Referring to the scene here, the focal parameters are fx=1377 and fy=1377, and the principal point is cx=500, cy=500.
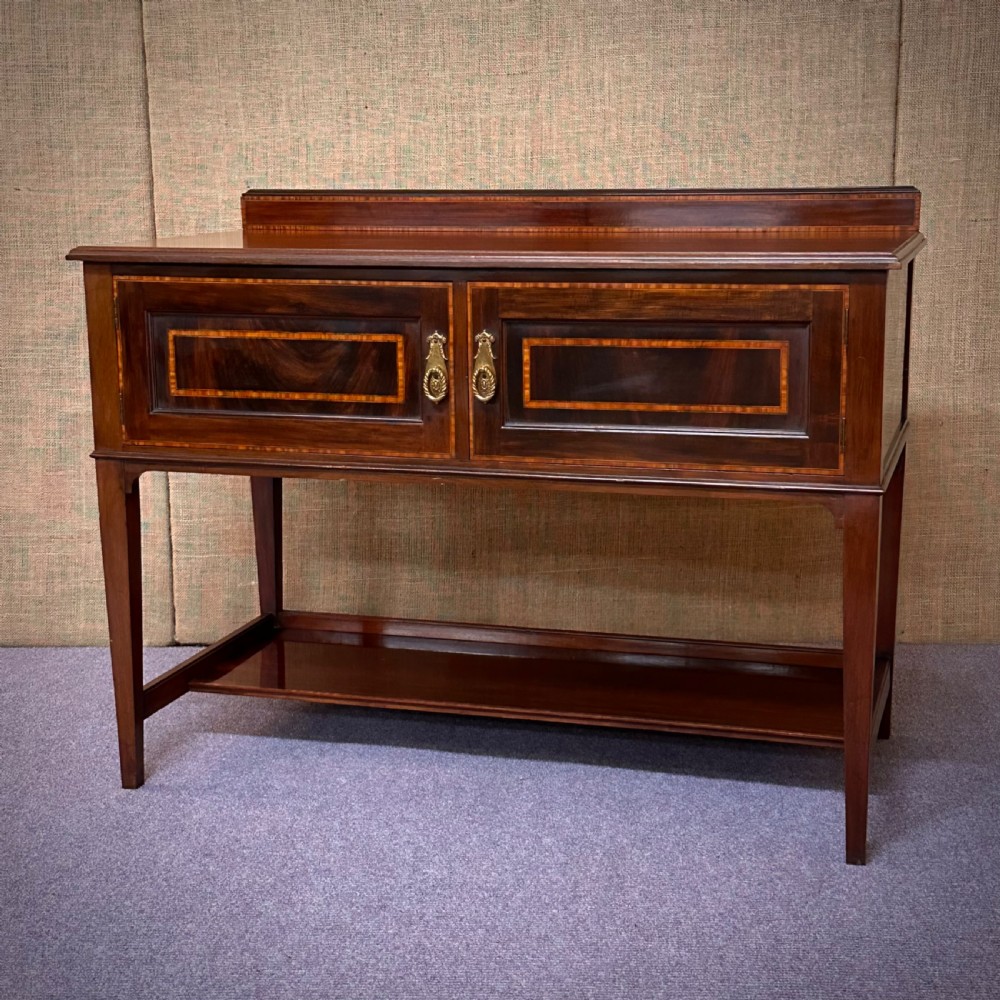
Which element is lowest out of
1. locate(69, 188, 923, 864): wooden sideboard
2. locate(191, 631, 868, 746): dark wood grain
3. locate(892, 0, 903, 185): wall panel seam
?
locate(191, 631, 868, 746): dark wood grain

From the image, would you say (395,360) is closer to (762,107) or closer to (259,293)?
(259,293)

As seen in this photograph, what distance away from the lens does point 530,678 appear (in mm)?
2662

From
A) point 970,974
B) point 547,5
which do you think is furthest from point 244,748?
point 547,5

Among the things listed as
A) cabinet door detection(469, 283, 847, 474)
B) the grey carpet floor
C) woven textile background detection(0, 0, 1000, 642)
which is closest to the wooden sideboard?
cabinet door detection(469, 283, 847, 474)

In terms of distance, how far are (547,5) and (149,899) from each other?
79.2 inches

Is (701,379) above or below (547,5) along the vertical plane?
below

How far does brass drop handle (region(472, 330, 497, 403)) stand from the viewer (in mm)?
2178

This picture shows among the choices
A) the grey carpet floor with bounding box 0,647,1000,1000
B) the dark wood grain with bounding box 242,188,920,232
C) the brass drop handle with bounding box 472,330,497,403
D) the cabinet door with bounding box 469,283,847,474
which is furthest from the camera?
the dark wood grain with bounding box 242,188,920,232

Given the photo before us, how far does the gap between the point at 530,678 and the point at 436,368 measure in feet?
2.42

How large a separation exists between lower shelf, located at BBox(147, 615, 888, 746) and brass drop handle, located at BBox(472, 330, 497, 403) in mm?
616

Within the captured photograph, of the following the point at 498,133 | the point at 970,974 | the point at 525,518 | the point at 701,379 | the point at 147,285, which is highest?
the point at 498,133

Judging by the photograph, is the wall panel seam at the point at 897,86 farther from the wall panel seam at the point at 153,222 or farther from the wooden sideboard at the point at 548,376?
the wall panel seam at the point at 153,222

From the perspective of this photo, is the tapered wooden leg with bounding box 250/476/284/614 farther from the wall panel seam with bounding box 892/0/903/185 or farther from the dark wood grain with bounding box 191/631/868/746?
the wall panel seam with bounding box 892/0/903/185

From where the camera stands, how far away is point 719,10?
2.97 metres
